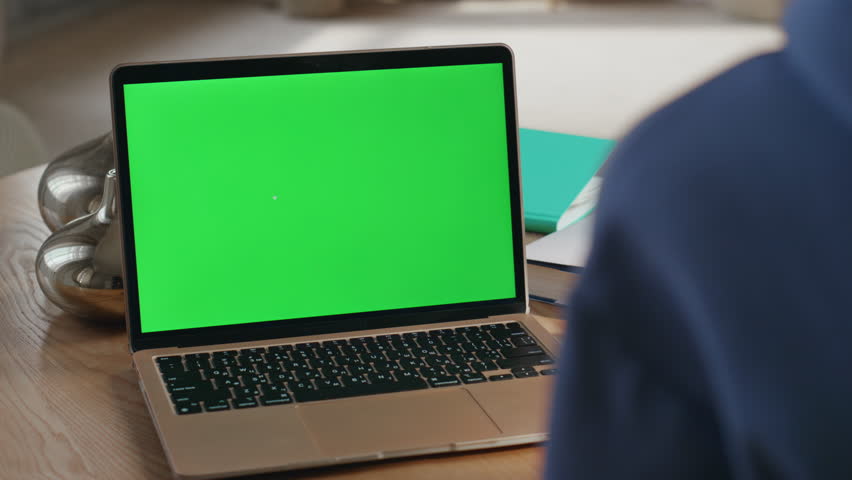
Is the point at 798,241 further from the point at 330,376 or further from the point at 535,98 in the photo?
the point at 535,98

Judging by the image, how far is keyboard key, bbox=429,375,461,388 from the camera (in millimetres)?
790

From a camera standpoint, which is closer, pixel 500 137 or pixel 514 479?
pixel 514 479

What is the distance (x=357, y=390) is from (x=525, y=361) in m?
0.15

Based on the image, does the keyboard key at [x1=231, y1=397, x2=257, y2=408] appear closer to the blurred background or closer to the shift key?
the shift key

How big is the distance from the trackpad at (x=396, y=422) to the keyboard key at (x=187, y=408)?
0.08 metres

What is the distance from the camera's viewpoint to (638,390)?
0.28m

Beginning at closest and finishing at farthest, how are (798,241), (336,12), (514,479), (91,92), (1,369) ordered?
(798,241) → (514,479) → (1,369) → (91,92) → (336,12)

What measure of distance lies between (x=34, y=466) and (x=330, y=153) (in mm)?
360

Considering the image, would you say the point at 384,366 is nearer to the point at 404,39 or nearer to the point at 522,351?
the point at 522,351

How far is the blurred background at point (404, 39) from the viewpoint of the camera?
420 cm

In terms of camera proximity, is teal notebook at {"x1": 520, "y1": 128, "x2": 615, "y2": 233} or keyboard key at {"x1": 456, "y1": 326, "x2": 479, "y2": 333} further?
teal notebook at {"x1": 520, "y1": 128, "x2": 615, "y2": 233}

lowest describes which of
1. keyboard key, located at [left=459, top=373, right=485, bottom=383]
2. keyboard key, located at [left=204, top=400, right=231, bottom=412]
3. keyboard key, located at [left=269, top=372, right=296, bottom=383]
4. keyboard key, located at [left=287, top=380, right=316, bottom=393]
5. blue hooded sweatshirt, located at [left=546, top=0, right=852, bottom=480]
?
keyboard key, located at [left=459, top=373, right=485, bottom=383]

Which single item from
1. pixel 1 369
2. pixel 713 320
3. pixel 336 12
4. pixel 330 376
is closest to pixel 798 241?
pixel 713 320

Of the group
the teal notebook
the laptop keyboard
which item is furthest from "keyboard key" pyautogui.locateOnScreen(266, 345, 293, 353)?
the teal notebook
